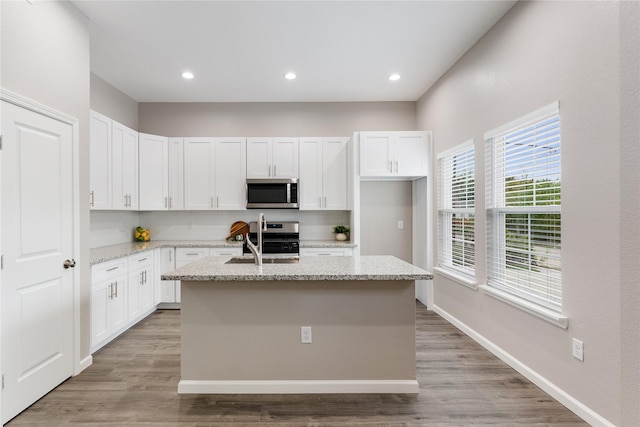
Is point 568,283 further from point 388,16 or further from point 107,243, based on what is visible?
point 107,243

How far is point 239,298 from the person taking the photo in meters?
2.32

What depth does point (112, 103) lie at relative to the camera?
4.21 meters

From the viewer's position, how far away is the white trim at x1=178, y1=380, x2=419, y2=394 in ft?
7.52

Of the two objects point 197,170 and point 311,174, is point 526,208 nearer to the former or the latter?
point 311,174

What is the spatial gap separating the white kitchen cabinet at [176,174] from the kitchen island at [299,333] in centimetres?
259

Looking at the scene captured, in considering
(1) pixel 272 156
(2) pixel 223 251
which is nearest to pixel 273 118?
(1) pixel 272 156

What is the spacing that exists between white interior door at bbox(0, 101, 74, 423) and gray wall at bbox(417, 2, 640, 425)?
137 inches

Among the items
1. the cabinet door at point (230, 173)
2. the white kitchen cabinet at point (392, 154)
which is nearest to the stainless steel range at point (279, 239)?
the cabinet door at point (230, 173)

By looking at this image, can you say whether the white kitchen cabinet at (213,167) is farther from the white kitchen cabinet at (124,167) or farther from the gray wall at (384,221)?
the gray wall at (384,221)

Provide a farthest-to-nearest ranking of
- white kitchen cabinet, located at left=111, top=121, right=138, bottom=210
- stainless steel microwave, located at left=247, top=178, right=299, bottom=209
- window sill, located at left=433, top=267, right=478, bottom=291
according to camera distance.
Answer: stainless steel microwave, located at left=247, top=178, right=299, bottom=209 < white kitchen cabinet, located at left=111, top=121, right=138, bottom=210 < window sill, located at left=433, top=267, right=478, bottom=291

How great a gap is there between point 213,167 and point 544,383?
167 inches

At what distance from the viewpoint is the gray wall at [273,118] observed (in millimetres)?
4848

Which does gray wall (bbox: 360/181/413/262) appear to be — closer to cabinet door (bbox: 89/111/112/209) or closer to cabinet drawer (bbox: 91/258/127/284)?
cabinet drawer (bbox: 91/258/127/284)

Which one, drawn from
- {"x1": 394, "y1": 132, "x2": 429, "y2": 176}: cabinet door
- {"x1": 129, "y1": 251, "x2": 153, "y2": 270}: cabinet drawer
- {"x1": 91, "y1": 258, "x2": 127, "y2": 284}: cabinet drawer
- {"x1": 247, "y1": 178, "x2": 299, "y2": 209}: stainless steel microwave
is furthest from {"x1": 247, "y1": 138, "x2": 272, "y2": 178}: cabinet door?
{"x1": 91, "y1": 258, "x2": 127, "y2": 284}: cabinet drawer
